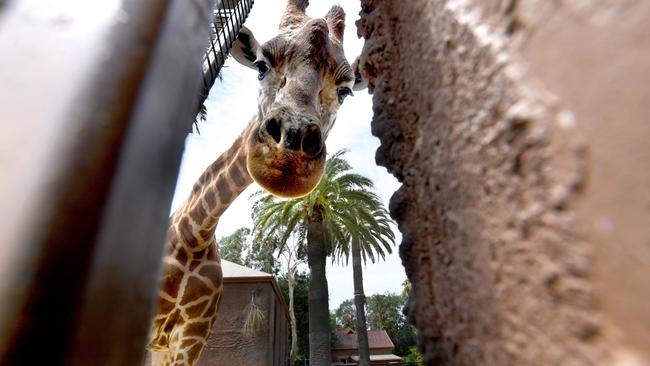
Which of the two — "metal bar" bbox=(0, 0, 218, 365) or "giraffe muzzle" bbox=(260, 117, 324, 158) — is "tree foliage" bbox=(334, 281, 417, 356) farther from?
"metal bar" bbox=(0, 0, 218, 365)

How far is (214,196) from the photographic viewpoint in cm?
397

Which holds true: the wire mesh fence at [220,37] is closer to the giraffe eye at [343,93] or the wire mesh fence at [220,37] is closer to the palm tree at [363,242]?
the giraffe eye at [343,93]

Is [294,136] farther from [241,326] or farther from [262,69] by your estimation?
[241,326]

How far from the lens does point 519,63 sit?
1.36ft

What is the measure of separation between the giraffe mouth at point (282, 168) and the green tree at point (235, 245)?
25.4 metres

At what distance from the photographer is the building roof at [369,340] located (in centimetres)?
3191

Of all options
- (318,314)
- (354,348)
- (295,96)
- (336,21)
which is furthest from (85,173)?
(354,348)

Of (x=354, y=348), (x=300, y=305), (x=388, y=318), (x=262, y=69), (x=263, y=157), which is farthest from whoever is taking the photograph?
(x=388, y=318)

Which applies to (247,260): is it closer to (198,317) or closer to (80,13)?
(198,317)

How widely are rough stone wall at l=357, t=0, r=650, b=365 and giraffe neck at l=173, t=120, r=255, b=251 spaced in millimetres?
3336

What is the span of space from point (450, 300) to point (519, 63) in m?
0.30

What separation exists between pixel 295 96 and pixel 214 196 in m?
1.71

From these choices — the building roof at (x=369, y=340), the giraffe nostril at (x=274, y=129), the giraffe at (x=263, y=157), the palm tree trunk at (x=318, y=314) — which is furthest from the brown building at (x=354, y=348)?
the giraffe nostril at (x=274, y=129)

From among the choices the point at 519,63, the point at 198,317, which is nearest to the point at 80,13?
the point at 519,63
